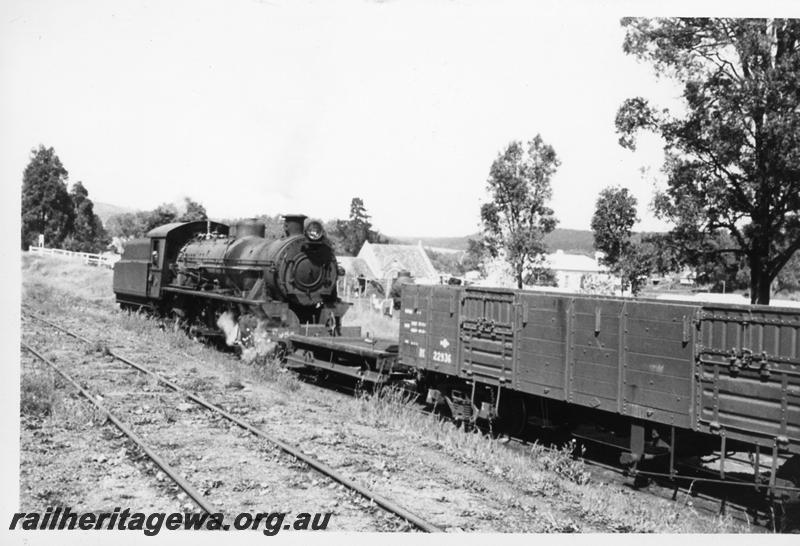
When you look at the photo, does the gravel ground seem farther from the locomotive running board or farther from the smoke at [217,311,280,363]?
the smoke at [217,311,280,363]

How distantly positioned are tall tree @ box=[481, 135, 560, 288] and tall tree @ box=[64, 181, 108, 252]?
11.3 metres

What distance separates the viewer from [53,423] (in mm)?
8352

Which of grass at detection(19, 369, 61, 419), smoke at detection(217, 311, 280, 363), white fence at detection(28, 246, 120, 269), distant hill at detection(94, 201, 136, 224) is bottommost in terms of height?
grass at detection(19, 369, 61, 419)

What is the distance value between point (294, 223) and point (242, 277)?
6.10ft

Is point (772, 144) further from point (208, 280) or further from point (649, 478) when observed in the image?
point (208, 280)

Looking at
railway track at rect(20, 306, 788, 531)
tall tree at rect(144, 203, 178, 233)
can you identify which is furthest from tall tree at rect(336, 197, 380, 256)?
railway track at rect(20, 306, 788, 531)

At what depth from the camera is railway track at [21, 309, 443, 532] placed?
5.95 m

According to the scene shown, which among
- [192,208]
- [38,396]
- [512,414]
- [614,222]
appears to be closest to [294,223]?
[38,396]

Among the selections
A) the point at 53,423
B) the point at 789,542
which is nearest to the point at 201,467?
the point at 53,423

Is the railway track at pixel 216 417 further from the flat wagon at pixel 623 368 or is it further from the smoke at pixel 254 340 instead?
the flat wagon at pixel 623 368

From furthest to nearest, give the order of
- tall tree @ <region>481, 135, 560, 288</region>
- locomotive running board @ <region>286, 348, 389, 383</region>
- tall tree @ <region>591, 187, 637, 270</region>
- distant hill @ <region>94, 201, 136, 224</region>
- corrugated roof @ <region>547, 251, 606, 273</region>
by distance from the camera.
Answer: corrugated roof @ <region>547, 251, 606, 273</region>, tall tree @ <region>481, 135, 560, 288</region>, tall tree @ <region>591, 187, 637, 270</region>, distant hill @ <region>94, 201, 136, 224</region>, locomotive running board @ <region>286, 348, 389, 383</region>

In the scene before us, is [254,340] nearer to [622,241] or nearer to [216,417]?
[216,417]

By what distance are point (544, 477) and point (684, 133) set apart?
7539mm

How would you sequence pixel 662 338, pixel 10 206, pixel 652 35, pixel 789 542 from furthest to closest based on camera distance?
pixel 652 35
pixel 10 206
pixel 662 338
pixel 789 542
